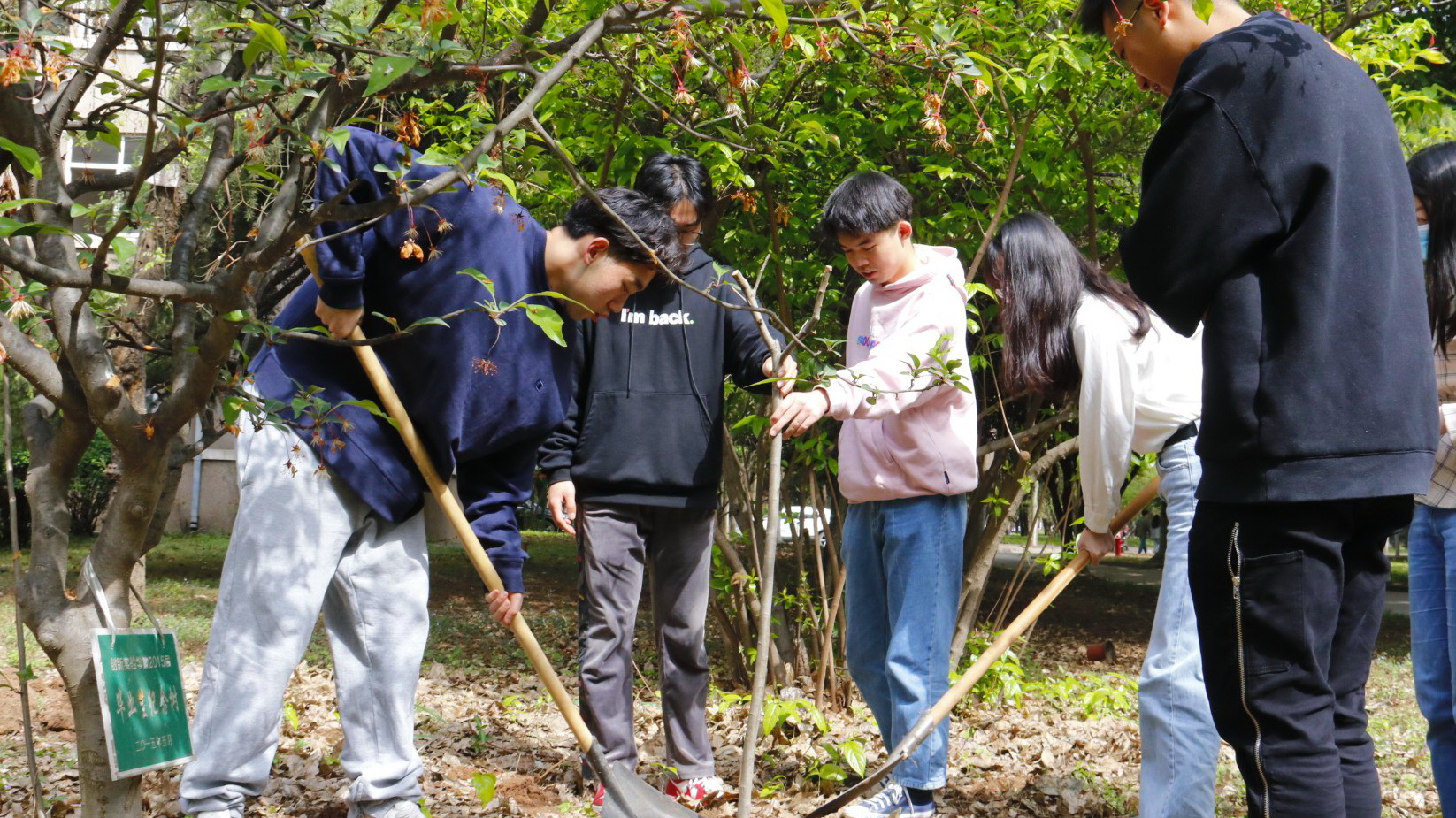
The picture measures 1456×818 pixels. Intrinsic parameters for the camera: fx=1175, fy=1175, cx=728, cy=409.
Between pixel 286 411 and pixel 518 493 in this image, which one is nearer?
pixel 286 411

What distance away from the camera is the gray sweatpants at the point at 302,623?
2.53 m

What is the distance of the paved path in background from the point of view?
12242 millimetres

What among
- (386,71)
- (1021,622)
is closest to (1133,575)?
(1021,622)

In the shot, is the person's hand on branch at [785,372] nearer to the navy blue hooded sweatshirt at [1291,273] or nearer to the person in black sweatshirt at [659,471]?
the person in black sweatshirt at [659,471]

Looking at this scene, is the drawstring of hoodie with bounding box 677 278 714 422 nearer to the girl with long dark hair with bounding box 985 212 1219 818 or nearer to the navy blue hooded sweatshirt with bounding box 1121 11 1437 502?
the girl with long dark hair with bounding box 985 212 1219 818

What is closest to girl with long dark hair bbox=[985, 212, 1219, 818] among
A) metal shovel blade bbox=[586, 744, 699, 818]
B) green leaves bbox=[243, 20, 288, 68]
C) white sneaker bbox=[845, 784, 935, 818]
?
white sneaker bbox=[845, 784, 935, 818]

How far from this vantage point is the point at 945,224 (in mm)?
5098

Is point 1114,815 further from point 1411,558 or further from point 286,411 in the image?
point 286,411

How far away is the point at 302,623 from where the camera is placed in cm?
261

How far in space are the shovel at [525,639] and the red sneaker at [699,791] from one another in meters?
0.66

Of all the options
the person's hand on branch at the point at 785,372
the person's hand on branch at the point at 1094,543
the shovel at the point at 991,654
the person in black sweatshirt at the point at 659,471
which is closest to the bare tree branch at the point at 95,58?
the person's hand on branch at the point at 785,372

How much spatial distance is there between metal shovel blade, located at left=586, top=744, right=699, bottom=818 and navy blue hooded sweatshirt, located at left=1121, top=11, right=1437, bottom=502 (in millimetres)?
1504

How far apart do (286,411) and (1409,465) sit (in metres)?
2.16

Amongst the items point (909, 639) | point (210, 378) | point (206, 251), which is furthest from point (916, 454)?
point (206, 251)
